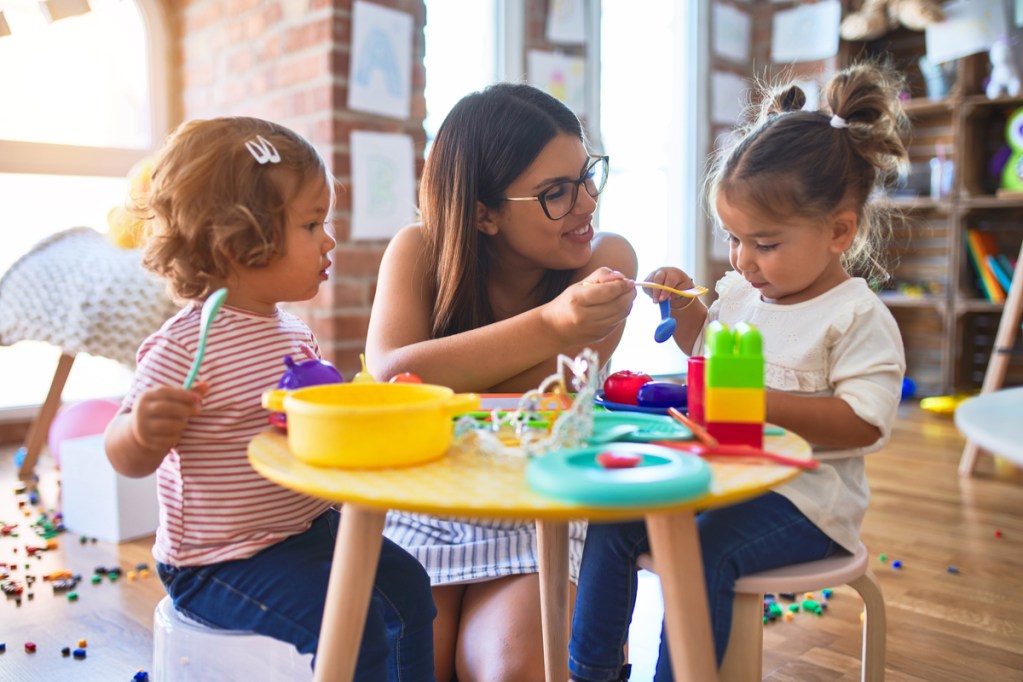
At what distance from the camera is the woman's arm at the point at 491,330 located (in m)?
0.98

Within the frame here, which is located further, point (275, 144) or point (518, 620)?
point (518, 620)

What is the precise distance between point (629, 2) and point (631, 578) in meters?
3.30

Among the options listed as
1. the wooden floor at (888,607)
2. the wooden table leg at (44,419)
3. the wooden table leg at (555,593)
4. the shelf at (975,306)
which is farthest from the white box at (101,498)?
the shelf at (975,306)

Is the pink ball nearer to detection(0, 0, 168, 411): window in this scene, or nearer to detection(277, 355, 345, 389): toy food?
detection(0, 0, 168, 411): window

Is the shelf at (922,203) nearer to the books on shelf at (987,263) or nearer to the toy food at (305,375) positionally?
the books on shelf at (987,263)

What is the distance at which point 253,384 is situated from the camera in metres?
0.91

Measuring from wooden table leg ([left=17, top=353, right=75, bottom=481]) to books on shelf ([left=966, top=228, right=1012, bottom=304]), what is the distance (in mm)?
3322

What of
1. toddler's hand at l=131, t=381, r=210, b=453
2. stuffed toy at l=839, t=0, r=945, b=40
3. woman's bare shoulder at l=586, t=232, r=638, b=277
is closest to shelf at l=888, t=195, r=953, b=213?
stuffed toy at l=839, t=0, r=945, b=40

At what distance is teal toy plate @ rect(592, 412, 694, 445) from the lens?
0.75 meters

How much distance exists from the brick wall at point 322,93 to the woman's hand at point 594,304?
1.46 meters

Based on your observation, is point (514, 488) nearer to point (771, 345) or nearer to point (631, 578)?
point (631, 578)

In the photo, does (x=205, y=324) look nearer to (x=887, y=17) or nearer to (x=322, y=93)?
(x=322, y=93)

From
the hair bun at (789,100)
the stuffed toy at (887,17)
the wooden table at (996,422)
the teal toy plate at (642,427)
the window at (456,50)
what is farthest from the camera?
the stuffed toy at (887,17)

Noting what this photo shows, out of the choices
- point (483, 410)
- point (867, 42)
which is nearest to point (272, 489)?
point (483, 410)
